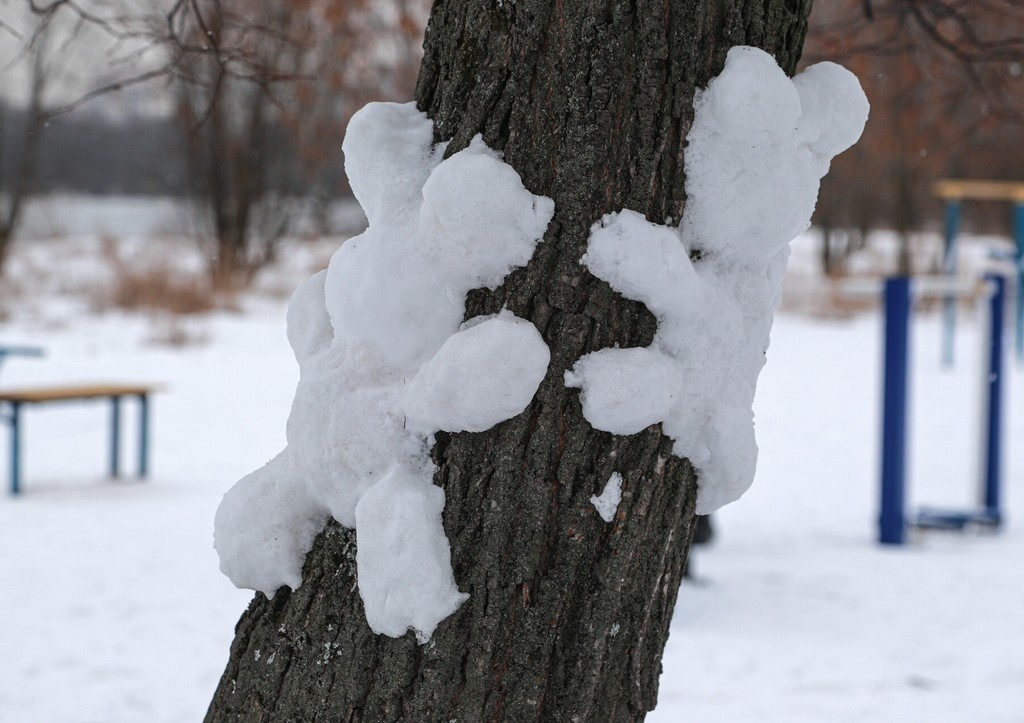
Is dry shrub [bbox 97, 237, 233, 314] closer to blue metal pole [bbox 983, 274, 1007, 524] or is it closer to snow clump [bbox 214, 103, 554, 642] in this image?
blue metal pole [bbox 983, 274, 1007, 524]

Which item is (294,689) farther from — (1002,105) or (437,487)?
(1002,105)

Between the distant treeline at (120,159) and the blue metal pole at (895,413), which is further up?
the distant treeline at (120,159)

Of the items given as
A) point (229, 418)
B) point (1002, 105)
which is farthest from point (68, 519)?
point (1002, 105)

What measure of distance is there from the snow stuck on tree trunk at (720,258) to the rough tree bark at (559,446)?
28mm

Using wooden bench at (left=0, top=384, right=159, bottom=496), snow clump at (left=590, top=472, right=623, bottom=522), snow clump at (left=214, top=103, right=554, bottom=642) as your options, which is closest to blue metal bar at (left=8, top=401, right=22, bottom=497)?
wooden bench at (left=0, top=384, right=159, bottom=496)

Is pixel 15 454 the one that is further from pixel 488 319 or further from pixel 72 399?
pixel 488 319

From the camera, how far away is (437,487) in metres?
1.31

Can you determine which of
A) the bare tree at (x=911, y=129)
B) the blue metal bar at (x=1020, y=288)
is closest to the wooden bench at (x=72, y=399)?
the bare tree at (x=911, y=129)

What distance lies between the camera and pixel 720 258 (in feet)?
4.39

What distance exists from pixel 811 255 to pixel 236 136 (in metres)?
11.6

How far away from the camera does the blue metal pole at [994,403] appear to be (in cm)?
456

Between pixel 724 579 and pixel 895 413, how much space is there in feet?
3.41

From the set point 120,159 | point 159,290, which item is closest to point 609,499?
point 159,290

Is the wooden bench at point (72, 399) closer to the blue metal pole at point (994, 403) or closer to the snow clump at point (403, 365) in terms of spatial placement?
the snow clump at point (403, 365)
